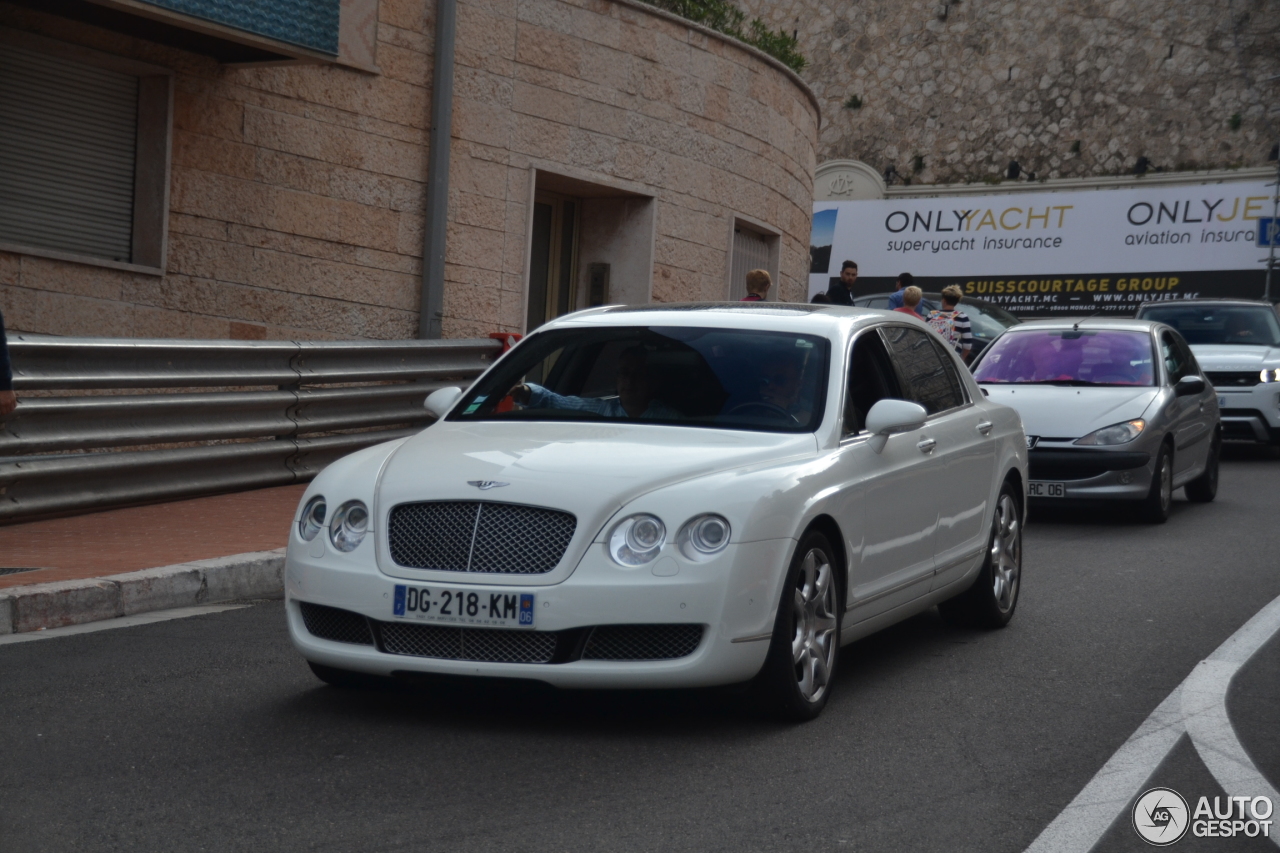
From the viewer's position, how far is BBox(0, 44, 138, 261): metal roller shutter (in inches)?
447

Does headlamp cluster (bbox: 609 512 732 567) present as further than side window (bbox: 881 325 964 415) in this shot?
No

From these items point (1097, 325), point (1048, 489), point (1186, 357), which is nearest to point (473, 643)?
point (1048, 489)

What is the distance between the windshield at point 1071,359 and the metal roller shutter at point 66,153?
7.01 metres

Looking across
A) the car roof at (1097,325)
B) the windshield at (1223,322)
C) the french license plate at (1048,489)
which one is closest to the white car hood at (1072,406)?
the french license plate at (1048,489)

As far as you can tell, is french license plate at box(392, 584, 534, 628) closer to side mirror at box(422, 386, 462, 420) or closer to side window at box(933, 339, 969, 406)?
side mirror at box(422, 386, 462, 420)

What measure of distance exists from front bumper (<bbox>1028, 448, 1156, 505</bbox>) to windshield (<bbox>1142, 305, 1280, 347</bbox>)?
7.62 m

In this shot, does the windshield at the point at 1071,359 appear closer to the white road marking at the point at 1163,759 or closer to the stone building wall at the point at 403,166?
the stone building wall at the point at 403,166

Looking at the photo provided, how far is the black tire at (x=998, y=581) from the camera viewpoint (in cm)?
727

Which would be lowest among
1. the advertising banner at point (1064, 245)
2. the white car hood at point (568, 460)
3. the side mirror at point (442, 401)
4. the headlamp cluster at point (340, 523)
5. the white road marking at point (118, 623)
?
the white road marking at point (118, 623)

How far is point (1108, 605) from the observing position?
8.13 m

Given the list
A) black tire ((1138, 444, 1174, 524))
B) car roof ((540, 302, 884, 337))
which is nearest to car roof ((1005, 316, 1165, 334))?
black tire ((1138, 444, 1174, 524))

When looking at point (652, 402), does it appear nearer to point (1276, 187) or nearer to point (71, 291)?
point (71, 291)

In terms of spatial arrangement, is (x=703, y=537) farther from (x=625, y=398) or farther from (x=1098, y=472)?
(x=1098, y=472)

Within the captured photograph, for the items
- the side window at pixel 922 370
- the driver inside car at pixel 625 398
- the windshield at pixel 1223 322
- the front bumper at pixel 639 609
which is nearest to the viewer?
the front bumper at pixel 639 609
